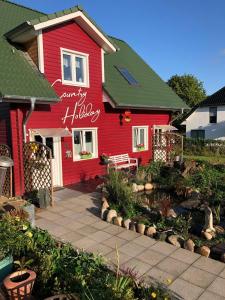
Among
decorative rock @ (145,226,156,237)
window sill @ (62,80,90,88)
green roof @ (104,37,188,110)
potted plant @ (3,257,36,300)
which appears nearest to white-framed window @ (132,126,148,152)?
green roof @ (104,37,188,110)

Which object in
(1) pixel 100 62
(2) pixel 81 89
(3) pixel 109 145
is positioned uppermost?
(1) pixel 100 62

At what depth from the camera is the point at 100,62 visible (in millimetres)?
13391

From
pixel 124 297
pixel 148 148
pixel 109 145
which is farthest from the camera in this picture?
pixel 148 148

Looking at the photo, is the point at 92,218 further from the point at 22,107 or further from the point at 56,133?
the point at 22,107

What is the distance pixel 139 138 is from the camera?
16.5 metres

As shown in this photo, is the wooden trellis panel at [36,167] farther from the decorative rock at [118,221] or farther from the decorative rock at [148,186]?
the decorative rock at [148,186]

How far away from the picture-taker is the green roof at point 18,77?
9656mm

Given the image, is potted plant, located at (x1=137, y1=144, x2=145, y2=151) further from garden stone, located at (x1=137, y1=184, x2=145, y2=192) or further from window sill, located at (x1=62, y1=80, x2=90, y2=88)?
window sill, located at (x1=62, y1=80, x2=90, y2=88)

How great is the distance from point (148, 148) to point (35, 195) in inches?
335

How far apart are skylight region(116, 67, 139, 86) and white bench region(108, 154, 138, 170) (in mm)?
3845

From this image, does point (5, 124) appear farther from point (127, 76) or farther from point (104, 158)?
point (127, 76)

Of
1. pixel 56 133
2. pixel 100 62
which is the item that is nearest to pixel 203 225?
pixel 56 133

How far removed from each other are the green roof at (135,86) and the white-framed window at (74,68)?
122cm

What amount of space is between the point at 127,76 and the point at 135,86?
0.73 metres
